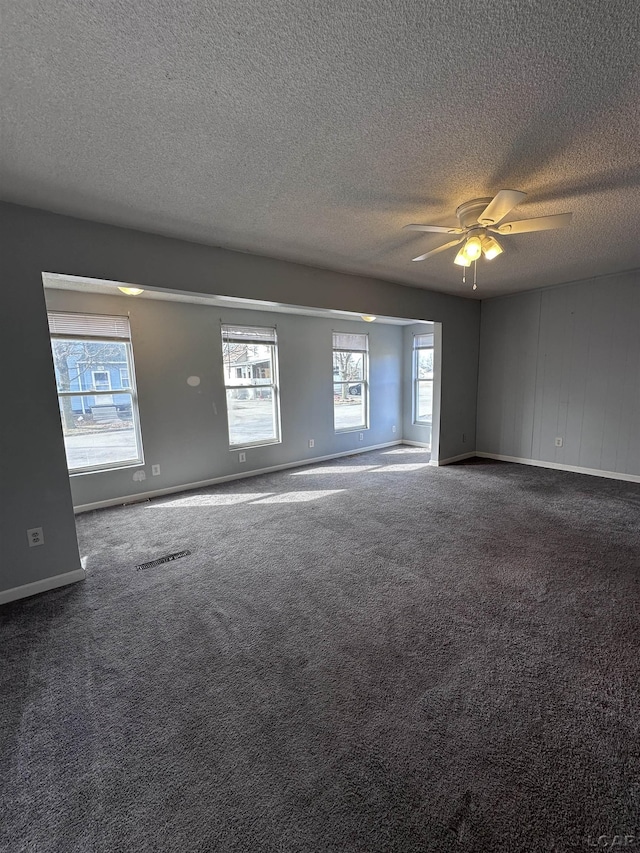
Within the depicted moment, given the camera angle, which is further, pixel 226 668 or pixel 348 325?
pixel 348 325

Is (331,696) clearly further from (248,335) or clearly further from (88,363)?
(248,335)

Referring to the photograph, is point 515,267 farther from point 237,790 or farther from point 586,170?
point 237,790

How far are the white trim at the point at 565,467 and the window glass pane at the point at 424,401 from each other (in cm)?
119

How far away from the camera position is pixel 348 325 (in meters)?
6.23

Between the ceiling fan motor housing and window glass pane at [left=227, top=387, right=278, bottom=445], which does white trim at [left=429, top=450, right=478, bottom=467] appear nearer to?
window glass pane at [left=227, top=387, right=278, bottom=445]

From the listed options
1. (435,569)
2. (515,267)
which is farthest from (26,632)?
(515,267)

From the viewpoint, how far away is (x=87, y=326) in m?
4.09

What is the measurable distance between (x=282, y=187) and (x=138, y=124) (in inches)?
32.6

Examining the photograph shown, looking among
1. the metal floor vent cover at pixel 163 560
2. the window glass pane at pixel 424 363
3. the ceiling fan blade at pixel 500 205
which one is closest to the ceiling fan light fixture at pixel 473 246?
the ceiling fan blade at pixel 500 205

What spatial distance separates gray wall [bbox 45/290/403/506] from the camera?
4340mm

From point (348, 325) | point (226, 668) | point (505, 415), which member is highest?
point (348, 325)

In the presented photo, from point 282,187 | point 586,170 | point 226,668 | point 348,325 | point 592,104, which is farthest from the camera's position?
point 348,325

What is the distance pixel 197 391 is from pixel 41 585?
109 inches

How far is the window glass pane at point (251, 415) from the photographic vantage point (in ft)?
17.1
